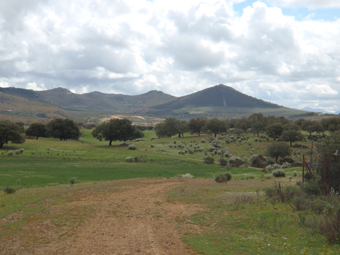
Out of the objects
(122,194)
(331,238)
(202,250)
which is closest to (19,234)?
(202,250)

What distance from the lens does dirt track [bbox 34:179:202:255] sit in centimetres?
1027

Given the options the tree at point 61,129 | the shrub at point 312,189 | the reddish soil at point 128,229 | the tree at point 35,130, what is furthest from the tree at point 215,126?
the shrub at point 312,189

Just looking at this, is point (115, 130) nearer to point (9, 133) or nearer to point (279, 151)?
point (9, 133)

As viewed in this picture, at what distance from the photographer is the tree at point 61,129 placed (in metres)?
88.6

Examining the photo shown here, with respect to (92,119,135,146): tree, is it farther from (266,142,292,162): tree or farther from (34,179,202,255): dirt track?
(34,179,202,255): dirt track

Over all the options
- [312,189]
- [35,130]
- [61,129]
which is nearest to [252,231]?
[312,189]

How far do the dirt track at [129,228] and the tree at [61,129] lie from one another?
7430cm

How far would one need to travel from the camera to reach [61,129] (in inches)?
3516

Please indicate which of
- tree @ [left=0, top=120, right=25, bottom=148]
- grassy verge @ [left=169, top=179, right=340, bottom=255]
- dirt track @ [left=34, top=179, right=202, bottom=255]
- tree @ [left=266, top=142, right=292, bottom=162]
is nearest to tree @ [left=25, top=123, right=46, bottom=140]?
tree @ [left=0, top=120, right=25, bottom=148]

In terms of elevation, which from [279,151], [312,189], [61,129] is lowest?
[279,151]

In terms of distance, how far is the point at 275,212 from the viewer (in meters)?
13.9

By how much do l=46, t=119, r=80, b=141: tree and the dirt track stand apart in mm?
74298

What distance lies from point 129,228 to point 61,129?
3291 inches

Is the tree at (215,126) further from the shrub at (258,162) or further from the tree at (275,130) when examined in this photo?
the shrub at (258,162)
